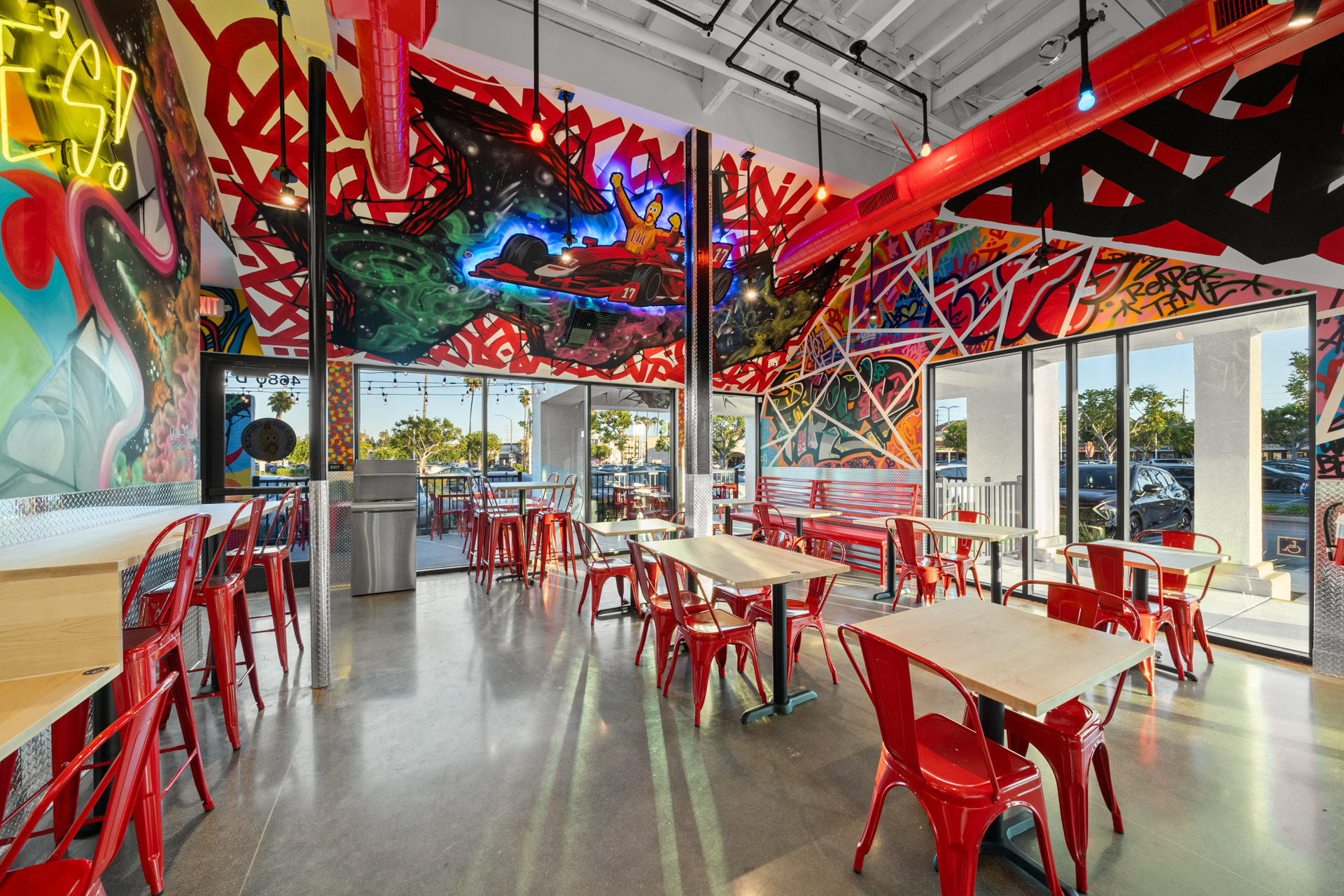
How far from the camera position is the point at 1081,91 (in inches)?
104

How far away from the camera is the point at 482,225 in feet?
17.5

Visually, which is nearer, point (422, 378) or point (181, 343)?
point (181, 343)

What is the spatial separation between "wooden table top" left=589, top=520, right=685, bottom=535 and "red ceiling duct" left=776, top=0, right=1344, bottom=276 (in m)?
3.53

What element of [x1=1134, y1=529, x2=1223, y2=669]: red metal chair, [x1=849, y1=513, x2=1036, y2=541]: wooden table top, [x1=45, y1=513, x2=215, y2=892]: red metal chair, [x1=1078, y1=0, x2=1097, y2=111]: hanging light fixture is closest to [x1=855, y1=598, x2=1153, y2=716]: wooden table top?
[x1=849, y1=513, x2=1036, y2=541]: wooden table top

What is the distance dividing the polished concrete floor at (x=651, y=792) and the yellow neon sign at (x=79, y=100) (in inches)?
115

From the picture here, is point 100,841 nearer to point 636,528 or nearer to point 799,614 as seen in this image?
point 799,614

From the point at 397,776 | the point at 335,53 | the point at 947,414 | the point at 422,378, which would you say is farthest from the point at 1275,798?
the point at 422,378

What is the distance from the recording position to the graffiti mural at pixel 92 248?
2242mm

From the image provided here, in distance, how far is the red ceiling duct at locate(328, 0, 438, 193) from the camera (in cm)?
267

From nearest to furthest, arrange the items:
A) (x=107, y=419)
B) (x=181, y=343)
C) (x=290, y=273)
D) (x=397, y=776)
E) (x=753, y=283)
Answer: (x=397, y=776) < (x=107, y=419) < (x=181, y=343) < (x=290, y=273) < (x=753, y=283)

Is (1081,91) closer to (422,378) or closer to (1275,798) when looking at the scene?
(1275,798)

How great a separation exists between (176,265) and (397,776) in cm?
393

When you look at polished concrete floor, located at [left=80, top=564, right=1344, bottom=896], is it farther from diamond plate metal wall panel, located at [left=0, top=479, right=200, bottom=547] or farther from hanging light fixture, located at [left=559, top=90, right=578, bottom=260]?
hanging light fixture, located at [left=559, top=90, right=578, bottom=260]

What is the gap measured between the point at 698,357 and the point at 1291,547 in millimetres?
4839
